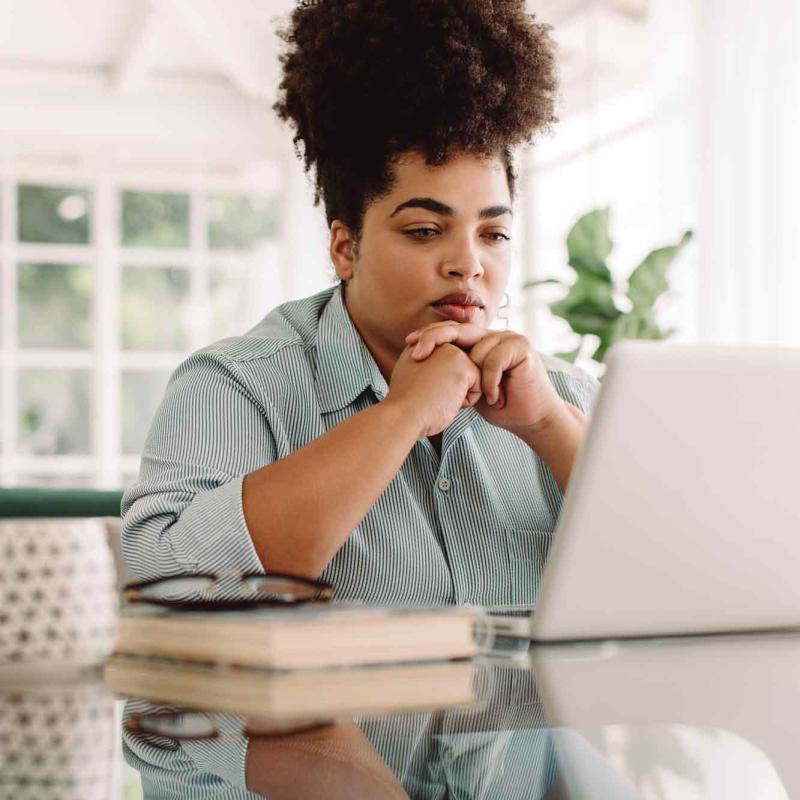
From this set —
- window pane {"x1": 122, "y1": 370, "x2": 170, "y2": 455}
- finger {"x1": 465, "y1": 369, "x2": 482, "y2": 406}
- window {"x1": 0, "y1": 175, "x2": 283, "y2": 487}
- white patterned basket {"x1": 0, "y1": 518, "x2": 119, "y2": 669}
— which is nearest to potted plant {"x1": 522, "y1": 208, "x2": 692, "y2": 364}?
finger {"x1": 465, "y1": 369, "x2": 482, "y2": 406}

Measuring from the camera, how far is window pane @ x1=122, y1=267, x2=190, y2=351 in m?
7.86

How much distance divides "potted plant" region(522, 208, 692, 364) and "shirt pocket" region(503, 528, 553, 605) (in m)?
2.08

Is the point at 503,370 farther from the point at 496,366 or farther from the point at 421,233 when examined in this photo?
the point at 421,233

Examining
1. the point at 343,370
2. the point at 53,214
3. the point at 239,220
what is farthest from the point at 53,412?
the point at 343,370

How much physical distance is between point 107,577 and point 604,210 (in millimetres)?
3059

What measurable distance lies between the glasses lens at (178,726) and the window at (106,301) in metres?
7.09

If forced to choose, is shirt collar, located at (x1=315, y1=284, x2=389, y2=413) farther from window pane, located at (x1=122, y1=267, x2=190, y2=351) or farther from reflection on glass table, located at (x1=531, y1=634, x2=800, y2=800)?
window pane, located at (x1=122, y1=267, x2=190, y2=351)

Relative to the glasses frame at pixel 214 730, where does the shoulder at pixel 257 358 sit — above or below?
above

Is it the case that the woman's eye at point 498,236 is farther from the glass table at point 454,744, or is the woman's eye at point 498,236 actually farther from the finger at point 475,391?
the glass table at point 454,744

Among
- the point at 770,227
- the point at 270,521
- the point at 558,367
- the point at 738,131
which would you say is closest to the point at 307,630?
the point at 270,521

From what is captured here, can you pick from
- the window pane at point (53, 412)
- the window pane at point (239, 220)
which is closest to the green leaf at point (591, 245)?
the window pane at point (239, 220)

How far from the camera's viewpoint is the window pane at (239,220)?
8.03 metres

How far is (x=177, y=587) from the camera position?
80 centimetres

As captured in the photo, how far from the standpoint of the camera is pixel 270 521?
114cm
